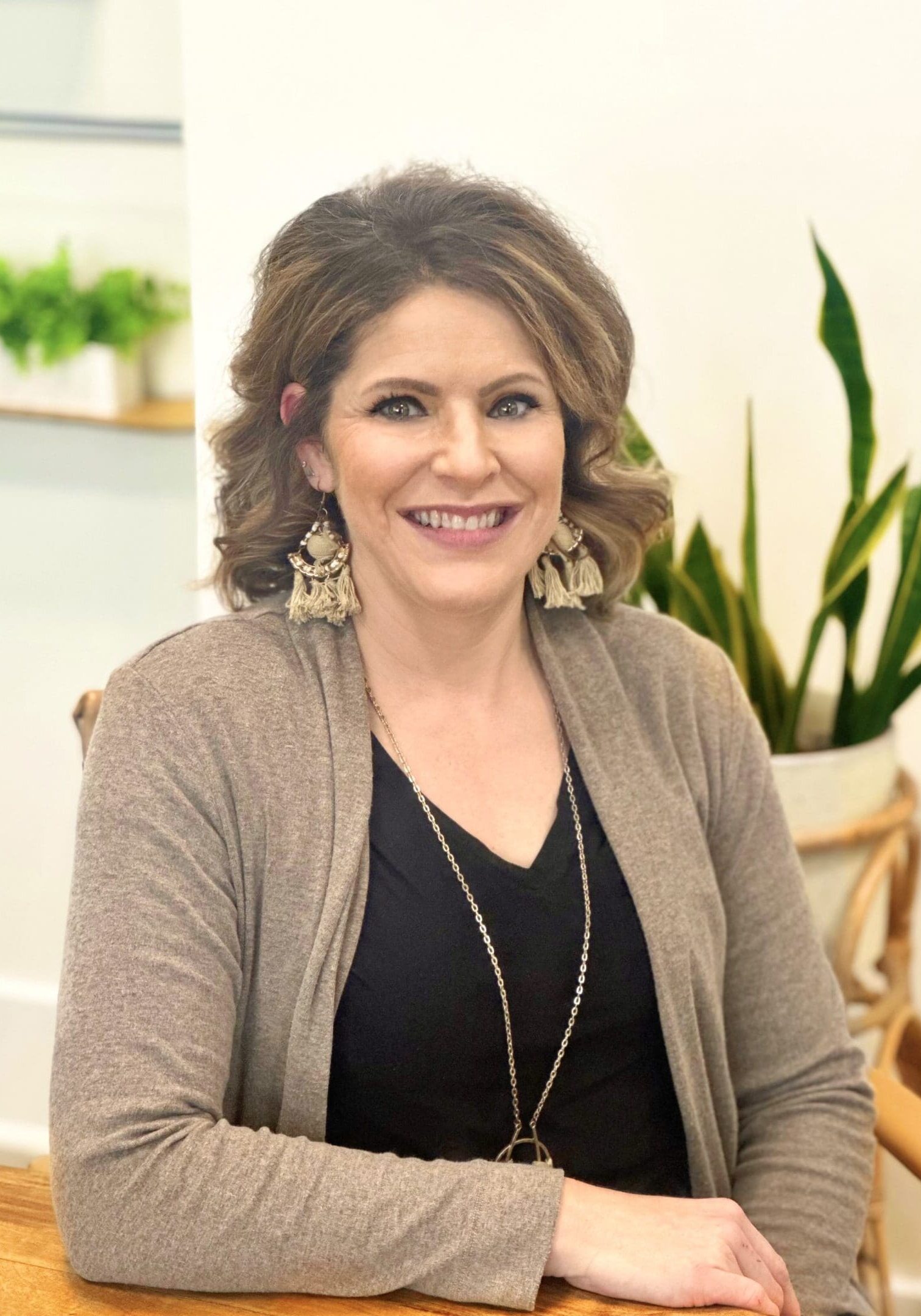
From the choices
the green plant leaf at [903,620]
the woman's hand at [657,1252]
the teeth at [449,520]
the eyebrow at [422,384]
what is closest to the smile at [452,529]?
the teeth at [449,520]

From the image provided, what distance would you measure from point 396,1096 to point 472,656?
45 cm

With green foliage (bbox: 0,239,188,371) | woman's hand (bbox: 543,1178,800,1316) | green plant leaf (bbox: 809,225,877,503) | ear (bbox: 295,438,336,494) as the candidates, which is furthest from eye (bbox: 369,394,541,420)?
green foliage (bbox: 0,239,188,371)

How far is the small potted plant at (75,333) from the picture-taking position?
2479mm

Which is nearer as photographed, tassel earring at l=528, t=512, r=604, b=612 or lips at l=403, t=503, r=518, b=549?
lips at l=403, t=503, r=518, b=549

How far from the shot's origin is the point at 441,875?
53.9 inches

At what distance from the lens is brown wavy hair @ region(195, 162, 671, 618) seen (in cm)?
132

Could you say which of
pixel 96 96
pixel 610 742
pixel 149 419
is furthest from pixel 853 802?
pixel 96 96

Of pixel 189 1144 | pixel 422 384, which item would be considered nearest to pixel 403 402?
pixel 422 384

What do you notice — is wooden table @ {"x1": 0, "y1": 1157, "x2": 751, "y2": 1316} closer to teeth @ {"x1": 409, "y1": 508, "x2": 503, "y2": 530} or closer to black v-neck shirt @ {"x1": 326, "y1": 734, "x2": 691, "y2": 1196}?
black v-neck shirt @ {"x1": 326, "y1": 734, "x2": 691, "y2": 1196}

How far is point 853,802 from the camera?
1921 millimetres

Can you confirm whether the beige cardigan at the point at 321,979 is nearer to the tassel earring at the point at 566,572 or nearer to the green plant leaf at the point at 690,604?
the tassel earring at the point at 566,572

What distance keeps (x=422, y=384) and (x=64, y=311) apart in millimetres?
1389

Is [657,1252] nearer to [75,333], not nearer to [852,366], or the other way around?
[852,366]

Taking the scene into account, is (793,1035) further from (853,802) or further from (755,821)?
(853,802)
